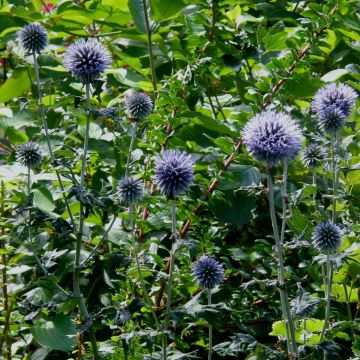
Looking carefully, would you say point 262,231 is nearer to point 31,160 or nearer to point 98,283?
point 98,283

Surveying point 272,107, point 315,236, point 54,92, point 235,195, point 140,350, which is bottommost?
point 140,350

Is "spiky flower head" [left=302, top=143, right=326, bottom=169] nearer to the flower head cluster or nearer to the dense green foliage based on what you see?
the dense green foliage

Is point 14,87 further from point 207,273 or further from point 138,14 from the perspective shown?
point 207,273

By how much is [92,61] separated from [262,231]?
47.8 inches

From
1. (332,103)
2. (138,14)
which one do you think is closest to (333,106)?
(332,103)

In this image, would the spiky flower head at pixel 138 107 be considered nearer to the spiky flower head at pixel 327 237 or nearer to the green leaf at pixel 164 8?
the green leaf at pixel 164 8

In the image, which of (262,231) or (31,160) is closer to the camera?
(31,160)

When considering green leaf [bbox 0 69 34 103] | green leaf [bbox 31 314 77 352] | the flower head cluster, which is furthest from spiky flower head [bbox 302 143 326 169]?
green leaf [bbox 0 69 34 103]

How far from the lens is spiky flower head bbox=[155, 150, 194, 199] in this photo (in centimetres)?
213

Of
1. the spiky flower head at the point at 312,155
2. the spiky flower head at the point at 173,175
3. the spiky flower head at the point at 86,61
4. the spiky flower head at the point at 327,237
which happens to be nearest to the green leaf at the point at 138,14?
the spiky flower head at the point at 86,61

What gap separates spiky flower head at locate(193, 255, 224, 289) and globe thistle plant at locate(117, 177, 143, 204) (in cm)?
28

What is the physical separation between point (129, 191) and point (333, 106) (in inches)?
26.2

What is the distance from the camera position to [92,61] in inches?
92.4

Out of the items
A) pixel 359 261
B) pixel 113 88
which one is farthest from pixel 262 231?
pixel 113 88
